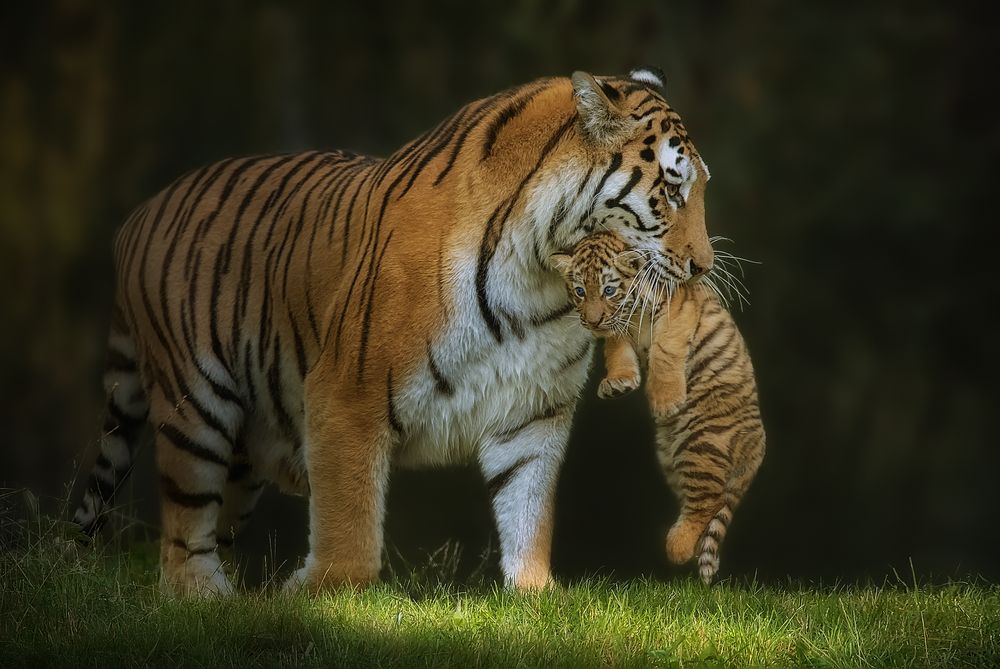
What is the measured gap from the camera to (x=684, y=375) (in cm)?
405

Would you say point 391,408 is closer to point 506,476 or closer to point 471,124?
point 506,476

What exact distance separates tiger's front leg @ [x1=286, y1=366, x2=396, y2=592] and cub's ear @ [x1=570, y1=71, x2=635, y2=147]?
3.06 ft

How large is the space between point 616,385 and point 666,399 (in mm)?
221

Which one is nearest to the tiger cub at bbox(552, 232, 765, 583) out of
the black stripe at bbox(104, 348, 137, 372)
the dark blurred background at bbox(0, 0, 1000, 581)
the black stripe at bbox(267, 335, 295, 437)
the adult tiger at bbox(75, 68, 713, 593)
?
the adult tiger at bbox(75, 68, 713, 593)

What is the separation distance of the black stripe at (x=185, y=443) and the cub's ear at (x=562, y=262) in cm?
134

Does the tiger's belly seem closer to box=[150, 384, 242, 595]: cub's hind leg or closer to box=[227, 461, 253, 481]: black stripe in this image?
box=[150, 384, 242, 595]: cub's hind leg

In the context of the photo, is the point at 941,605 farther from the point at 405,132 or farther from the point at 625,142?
the point at 405,132

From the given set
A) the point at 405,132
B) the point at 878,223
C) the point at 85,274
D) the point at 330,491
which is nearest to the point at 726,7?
the point at 878,223

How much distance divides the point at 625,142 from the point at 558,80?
394 mm

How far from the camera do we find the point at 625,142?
3910 mm

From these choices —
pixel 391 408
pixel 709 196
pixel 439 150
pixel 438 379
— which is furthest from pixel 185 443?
pixel 709 196

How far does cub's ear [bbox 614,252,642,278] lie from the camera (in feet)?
12.7

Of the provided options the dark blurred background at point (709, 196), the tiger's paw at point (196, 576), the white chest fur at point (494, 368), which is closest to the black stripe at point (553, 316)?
the white chest fur at point (494, 368)

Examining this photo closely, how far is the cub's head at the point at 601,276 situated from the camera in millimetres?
3857
